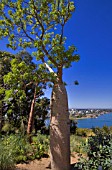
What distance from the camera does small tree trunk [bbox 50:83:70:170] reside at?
5000 millimetres

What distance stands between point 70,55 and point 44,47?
27.7 inches

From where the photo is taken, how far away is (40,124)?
15.7 meters

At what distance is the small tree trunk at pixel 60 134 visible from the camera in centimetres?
500

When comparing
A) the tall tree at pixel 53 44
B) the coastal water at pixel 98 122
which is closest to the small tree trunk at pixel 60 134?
the tall tree at pixel 53 44

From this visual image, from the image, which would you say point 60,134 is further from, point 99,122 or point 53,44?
point 99,122

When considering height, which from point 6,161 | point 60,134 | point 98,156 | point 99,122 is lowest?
point 6,161

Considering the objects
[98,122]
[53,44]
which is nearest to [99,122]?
[98,122]

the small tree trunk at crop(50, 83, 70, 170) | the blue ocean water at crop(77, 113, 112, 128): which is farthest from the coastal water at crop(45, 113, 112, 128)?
the small tree trunk at crop(50, 83, 70, 170)

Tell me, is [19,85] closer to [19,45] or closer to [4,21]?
[19,45]

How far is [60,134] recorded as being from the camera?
5.03 m

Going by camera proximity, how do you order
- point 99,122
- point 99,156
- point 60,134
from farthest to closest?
point 99,122, point 60,134, point 99,156

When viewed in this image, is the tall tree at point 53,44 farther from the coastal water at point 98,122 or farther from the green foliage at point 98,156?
the coastal water at point 98,122

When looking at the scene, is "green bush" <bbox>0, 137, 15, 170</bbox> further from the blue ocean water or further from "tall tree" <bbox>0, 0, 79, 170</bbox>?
the blue ocean water

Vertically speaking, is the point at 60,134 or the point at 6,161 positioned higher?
the point at 60,134
